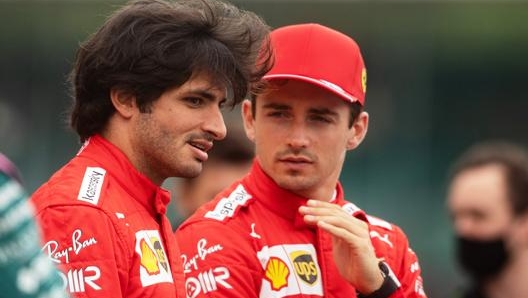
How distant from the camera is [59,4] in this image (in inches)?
648

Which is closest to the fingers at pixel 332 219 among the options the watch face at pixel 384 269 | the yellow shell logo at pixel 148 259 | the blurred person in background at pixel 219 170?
the watch face at pixel 384 269

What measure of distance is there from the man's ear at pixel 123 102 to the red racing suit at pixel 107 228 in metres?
0.10

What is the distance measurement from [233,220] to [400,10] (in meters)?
12.5

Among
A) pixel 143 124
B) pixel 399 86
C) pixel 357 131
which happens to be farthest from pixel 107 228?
pixel 399 86

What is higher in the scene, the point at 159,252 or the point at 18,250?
the point at 159,252

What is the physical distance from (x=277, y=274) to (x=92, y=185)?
0.77 m

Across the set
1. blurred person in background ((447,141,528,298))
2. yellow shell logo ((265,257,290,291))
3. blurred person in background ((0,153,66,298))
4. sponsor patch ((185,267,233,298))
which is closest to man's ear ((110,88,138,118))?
sponsor patch ((185,267,233,298))

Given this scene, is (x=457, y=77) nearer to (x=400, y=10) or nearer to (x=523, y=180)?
(x=400, y=10)

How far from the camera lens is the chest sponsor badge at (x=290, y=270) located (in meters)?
4.27

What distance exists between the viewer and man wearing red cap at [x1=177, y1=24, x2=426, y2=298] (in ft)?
13.9

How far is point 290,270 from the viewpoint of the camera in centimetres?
431

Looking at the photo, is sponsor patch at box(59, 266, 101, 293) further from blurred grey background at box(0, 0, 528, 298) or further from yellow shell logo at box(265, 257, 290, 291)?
blurred grey background at box(0, 0, 528, 298)

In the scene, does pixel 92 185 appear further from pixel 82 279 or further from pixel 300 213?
pixel 300 213

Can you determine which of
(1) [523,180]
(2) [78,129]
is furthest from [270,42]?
(1) [523,180]
